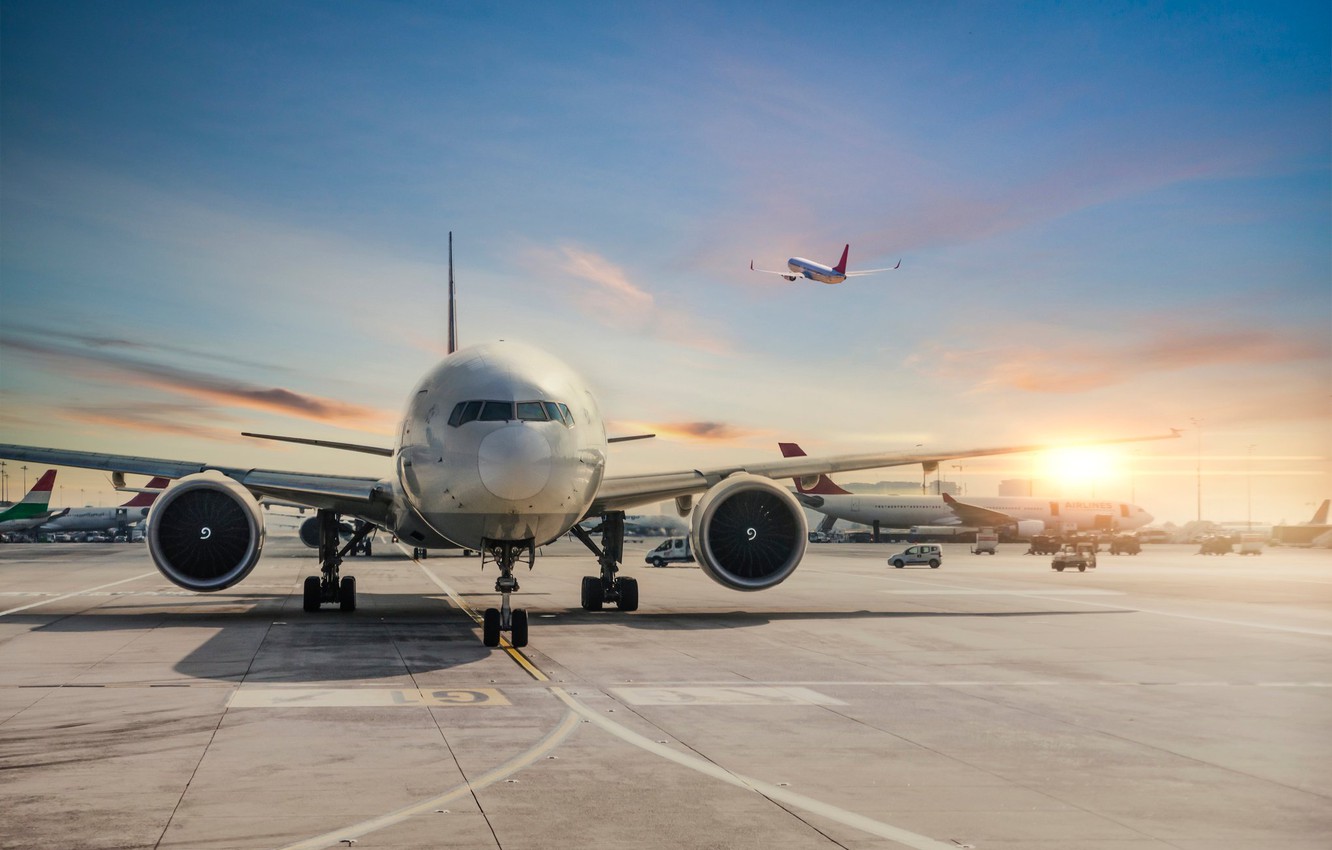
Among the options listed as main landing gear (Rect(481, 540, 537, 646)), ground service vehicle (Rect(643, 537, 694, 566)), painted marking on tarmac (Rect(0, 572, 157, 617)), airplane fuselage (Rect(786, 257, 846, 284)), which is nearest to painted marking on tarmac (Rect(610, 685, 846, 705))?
main landing gear (Rect(481, 540, 537, 646))

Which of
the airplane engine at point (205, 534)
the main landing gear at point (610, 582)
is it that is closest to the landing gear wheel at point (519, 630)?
the airplane engine at point (205, 534)

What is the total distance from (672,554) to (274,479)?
3726 cm

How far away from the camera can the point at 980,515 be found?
9331cm

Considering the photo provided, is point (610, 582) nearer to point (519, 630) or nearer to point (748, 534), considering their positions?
point (748, 534)

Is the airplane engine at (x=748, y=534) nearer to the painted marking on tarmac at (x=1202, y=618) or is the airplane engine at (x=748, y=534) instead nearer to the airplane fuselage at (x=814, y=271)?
the painted marking on tarmac at (x=1202, y=618)

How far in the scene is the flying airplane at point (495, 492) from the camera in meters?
16.2

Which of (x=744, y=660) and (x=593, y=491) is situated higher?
(x=593, y=491)

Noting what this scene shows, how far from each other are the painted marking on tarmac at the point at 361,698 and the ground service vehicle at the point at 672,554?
144 feet

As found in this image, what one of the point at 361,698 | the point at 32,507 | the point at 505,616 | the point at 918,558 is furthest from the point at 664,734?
the point at 32,507

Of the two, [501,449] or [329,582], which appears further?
[329,582]

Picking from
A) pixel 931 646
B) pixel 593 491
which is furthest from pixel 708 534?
pixel 931 646

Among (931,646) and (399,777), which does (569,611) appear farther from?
(399,777)

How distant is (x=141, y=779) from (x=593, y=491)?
10365 mm

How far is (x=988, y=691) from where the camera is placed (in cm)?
1291
